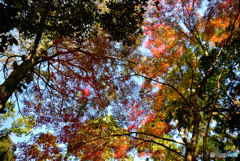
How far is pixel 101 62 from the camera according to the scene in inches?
291

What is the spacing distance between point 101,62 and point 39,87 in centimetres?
360

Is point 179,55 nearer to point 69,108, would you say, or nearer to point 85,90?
point 85,90

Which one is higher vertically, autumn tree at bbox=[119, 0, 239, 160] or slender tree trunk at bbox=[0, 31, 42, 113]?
autumn tree at bbox=[119, 0, 239, 160]

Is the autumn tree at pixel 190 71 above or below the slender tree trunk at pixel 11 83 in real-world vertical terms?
above

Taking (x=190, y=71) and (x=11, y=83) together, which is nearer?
(x=11, y=83)

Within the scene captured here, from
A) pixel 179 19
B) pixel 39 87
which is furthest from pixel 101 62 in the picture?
pixel 179 19

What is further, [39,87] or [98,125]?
[39,87]

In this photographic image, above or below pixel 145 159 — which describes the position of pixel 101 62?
above

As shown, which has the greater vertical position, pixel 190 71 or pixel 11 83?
pixel 190 71

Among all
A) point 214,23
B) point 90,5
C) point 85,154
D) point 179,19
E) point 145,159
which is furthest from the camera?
point 145,159

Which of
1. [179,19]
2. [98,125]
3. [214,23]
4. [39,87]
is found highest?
[179,19]

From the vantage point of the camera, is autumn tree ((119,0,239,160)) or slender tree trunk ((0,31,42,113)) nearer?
slender tree trunk ((0,31,42,113))

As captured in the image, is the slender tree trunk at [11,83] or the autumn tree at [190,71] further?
the autumn tree at [190,71]

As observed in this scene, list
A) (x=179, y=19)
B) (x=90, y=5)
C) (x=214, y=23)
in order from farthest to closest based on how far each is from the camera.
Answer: (x=179, y=19) < (x=214, y=23) < (x=90, y=5)
